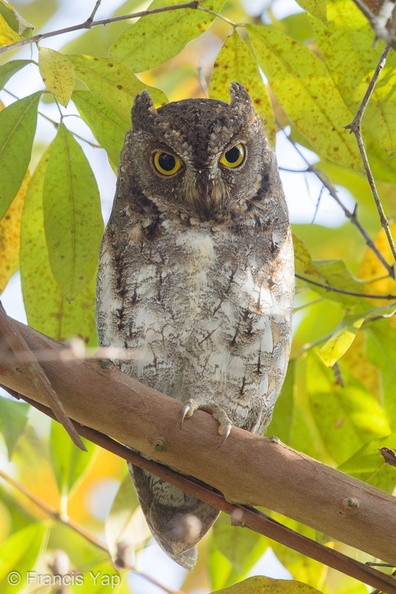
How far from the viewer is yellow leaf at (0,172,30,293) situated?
210 centimetres

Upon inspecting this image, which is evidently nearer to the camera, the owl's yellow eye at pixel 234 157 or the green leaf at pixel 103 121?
the green leaf at pixel 103 121

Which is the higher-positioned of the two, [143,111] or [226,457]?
[143,111]

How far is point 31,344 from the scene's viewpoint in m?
1.31

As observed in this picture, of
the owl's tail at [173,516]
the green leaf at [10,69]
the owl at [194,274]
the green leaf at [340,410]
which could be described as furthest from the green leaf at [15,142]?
the green leaf at [340,410]

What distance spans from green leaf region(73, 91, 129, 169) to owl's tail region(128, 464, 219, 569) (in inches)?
Result: 33.0

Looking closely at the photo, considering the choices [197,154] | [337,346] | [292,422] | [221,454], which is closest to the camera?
[221,454]

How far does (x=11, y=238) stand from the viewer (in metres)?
2.12

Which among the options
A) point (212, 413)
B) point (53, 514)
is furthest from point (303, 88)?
point (53, 514)

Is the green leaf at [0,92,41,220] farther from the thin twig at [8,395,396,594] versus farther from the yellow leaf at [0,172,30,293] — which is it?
the thin twig at [8,395,396,594]

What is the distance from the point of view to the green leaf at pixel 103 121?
71.2 inches

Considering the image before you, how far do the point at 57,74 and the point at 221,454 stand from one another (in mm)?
766

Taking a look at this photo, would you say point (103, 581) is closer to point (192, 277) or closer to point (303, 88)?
point (192, 277)

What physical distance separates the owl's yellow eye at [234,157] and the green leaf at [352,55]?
0.32 m

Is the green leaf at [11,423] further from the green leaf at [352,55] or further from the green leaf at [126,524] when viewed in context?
the green leaf at [352,55]
